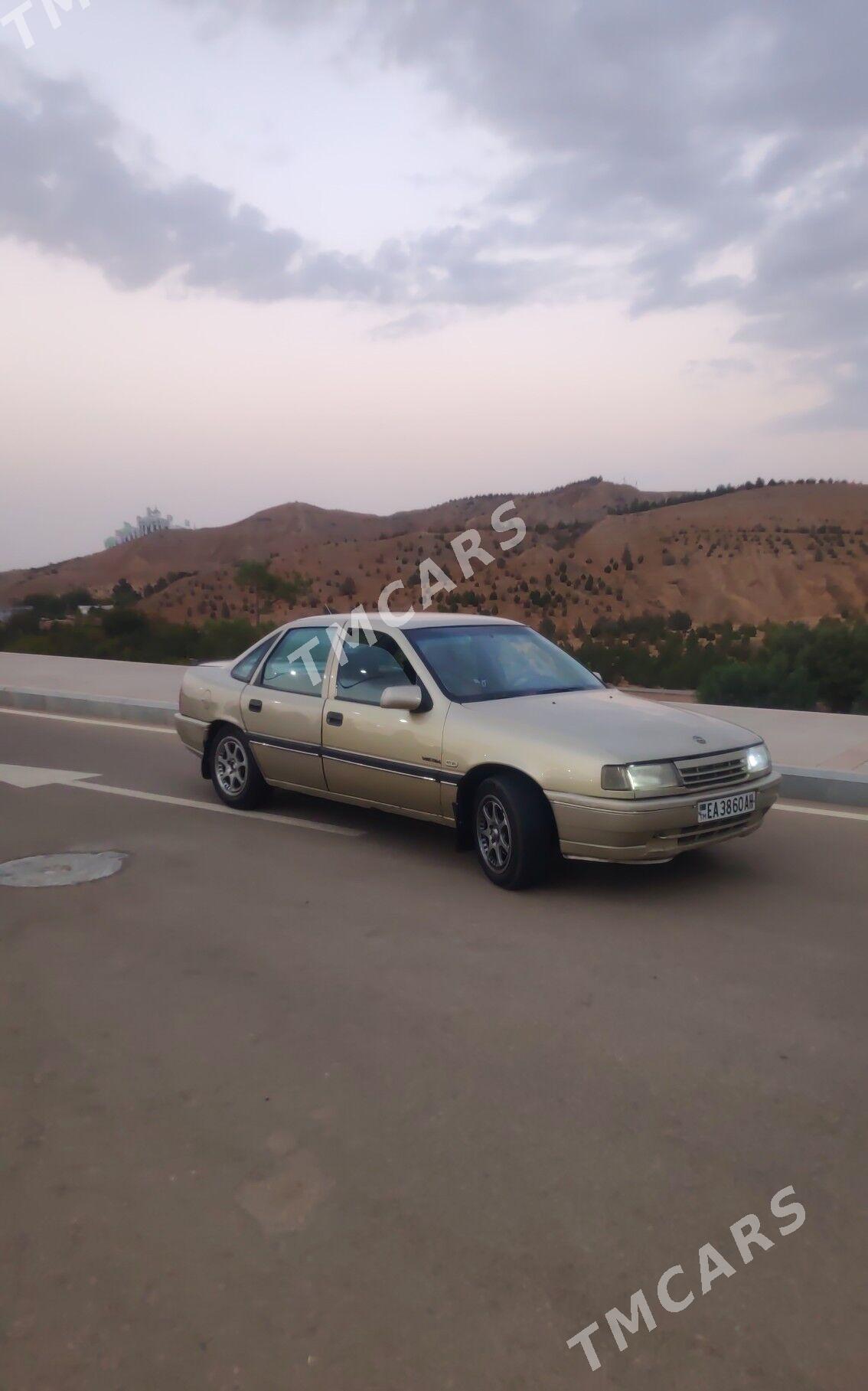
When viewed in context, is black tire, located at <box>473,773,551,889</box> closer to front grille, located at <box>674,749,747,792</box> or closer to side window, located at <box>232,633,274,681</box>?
front grille, located at <box>674,749,747,792</box>

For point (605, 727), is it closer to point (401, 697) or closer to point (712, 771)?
point (712, 771)

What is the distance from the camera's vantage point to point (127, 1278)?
9.02 ft

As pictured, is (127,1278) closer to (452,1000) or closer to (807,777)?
(452,1000)

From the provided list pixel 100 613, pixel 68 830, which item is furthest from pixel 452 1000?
pixel 100 613

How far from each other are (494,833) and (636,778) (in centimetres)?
89

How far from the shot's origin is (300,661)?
7.65 m

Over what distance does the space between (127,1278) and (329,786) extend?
4579 mm

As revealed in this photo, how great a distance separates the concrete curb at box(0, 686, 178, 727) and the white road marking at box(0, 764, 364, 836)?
9.28ft

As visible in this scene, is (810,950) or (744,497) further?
(744,497)

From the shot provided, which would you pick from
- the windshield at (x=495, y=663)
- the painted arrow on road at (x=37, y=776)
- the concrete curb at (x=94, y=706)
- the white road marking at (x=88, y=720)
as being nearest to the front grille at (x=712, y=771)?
the windshield at (x=495, y=663)

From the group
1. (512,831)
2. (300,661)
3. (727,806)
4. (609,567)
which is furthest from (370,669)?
(609,567)

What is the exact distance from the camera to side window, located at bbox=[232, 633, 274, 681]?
8023mm

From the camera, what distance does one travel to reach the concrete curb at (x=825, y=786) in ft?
26.8

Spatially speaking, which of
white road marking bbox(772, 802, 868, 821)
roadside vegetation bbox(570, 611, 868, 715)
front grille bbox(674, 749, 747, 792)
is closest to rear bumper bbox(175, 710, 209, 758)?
front grille bbox(674, 749, 747, 792)
